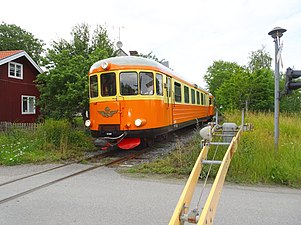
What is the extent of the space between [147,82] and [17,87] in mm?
15603

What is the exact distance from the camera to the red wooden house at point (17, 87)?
20.2 meters

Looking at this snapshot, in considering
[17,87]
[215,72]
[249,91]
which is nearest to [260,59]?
[215,72]

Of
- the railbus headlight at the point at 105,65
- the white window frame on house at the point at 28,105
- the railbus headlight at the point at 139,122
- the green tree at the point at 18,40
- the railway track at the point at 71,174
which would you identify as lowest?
the railway track at the point at 71,174

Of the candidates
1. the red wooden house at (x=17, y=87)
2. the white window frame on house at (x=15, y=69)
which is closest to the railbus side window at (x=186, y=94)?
the red wooden house at (x=17, y=87)

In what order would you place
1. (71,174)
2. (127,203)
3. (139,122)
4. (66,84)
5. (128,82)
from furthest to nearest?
(66,84) < (128,82) < (139,122) < (71,174) < (127,203)

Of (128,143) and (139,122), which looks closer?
(139,122)

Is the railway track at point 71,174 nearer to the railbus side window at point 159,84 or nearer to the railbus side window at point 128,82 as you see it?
the railbus side window at point 128,82

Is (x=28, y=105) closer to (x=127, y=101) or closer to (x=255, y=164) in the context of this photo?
(x=127, y=101)

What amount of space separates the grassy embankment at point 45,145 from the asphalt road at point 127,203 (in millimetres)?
2368

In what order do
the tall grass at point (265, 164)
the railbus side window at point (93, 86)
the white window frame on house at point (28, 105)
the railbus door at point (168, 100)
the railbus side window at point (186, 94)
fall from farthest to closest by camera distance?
1. the white window frame on house at point (28, 105)
2. the railbus side window at point (186, 94)
3. the railbus door at point (168, 100)
4. the railbus side window at point (93, 86)
5. the tall grass at point (265, 164)

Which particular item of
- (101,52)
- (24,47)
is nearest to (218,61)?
(24,47)

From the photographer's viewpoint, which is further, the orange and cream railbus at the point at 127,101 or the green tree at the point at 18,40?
the green tree at the point at 18,40

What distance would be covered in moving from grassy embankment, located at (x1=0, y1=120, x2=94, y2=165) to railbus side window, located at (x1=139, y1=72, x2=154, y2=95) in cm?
309

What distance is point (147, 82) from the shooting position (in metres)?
9.48
